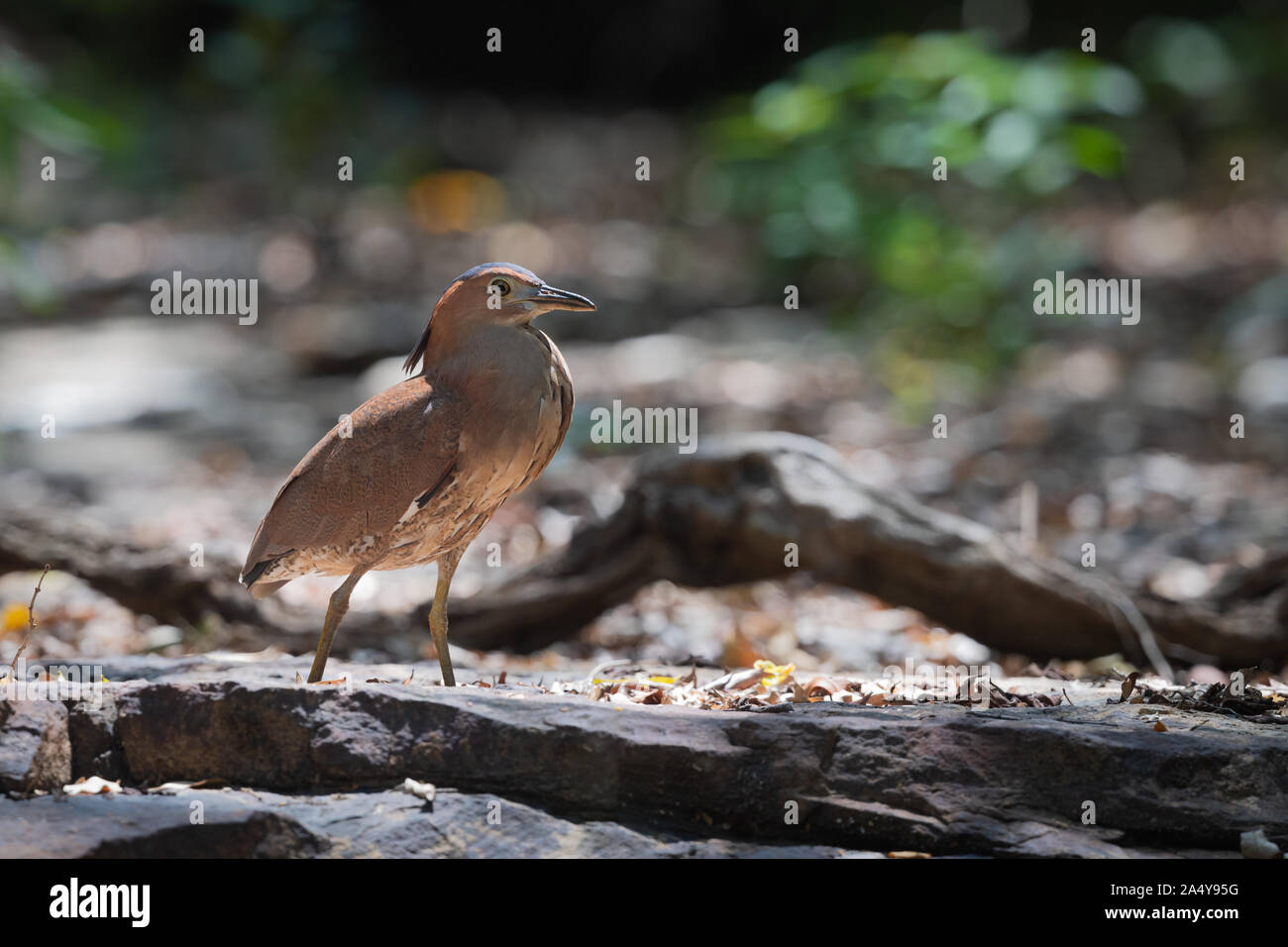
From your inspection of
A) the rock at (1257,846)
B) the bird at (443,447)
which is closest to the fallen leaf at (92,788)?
the bird at (443,447)

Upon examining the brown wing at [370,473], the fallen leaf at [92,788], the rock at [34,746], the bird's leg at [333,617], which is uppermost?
the brown wing at [370,473]

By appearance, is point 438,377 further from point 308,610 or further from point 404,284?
point 404,284

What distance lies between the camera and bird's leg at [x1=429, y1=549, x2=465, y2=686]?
3850 millimetres

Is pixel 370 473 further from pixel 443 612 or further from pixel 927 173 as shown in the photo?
pixel 927 173

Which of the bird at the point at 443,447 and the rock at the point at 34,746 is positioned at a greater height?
the bird at the point at 443,447

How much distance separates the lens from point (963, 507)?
7.82 m

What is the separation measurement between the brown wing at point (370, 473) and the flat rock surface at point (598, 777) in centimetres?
54

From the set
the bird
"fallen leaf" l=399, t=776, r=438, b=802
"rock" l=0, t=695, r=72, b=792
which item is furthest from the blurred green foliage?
"rock" l=0, t=695, r=72, b=792

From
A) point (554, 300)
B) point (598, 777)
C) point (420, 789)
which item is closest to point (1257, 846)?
point (598, 777)

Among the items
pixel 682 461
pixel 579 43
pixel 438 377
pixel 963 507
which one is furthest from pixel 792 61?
pixel 438 377

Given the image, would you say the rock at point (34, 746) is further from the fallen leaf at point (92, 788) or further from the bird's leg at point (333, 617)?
the bird's leg at point (333, 617)

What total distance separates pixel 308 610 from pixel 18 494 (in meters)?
3.90

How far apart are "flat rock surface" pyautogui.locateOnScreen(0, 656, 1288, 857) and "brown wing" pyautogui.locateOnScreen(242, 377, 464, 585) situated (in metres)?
0.54

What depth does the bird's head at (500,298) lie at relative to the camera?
3678 millimetres
